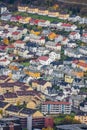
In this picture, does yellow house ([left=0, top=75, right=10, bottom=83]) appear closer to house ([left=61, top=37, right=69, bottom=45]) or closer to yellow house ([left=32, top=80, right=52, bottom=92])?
yellow house ([left=32, top=80, right=52, bottom=92])

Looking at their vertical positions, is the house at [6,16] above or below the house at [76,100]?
below

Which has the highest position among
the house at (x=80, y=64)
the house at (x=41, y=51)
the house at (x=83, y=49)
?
the house at (x=80, y=64)

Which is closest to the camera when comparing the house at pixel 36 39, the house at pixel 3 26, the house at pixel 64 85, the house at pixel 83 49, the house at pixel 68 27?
the house at pixel 64 85

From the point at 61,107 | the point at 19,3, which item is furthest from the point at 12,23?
the point at 61,107

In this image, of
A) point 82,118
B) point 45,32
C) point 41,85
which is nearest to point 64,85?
point 41,85

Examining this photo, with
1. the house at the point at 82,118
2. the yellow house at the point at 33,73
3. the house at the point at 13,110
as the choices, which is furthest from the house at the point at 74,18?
the house at the point at 82,118

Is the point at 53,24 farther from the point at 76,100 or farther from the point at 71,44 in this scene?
the point at 76,100

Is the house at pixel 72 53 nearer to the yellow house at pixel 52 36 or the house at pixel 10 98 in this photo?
the yellow house at pixel 52 36

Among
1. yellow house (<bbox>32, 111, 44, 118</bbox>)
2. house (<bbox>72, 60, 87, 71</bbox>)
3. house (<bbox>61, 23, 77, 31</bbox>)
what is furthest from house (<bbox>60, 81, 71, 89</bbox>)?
house (<bbox>61, 23, 77, 31</bbox>)

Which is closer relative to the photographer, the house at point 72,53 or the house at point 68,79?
the house at point 68,79

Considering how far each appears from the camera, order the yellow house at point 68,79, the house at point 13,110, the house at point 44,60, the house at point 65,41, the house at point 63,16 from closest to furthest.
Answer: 1. the house at point 13,110
2. the yellow house at point 68,79
3. the house at point 44,60
4. the house at point 65,41
5. the house at point 63,16

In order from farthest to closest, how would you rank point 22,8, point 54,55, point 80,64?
point 22,8 → point 54,55 → point 80,64
